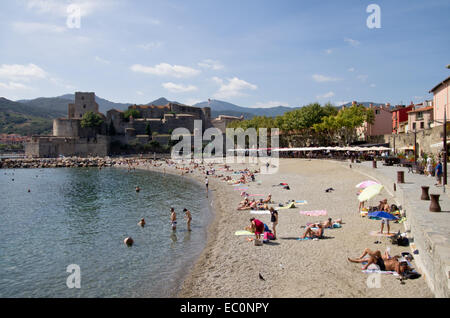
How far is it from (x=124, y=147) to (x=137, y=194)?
47.0m

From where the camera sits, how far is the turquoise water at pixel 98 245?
948 centimetres

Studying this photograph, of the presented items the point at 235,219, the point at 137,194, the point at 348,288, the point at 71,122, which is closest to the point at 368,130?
the point at 137,194

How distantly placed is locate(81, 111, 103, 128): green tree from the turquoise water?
44.8 meters

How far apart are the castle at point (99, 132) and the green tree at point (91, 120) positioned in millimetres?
1623

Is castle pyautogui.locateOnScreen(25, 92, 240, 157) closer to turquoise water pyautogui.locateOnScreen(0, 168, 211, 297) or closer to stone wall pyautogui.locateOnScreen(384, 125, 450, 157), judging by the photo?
turquoise water pyautogui.locateOnScreen(0, 168, 211, 297)

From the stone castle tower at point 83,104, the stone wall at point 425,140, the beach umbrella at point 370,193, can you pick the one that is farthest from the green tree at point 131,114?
the beach umbrella at point 370,193

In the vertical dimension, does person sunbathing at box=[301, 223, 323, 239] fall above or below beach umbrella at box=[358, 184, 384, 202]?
below

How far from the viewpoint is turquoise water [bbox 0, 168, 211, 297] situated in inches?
373

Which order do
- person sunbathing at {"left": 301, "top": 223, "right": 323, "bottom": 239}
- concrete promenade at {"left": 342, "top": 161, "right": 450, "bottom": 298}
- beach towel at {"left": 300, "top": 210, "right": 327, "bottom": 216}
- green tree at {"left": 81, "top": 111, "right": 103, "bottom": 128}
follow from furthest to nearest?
green tree at {"left": 81, "top": 111, "right": 103, "bottom": 128}
beach towel at {"left": 300, "top": 210, "right": 327, "bottom": 216}
person sunbathing at {"left": 301, "top": 223, "right": 323, "bottom": 239}
concrete promenade at {"left": 342, "top": 161, "right": 450, "bottom": 298}

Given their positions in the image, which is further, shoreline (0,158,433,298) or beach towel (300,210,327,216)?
beach towel (300,210,327,216)

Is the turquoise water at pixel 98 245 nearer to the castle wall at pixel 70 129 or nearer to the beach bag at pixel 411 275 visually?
the beach bag at pixel 411 275

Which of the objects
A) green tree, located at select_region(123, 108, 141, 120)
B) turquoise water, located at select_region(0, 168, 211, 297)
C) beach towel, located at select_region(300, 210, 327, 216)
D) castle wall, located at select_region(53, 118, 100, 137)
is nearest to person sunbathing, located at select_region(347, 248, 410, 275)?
turquoise water, located at select_region(0, 168, 211, 297)
